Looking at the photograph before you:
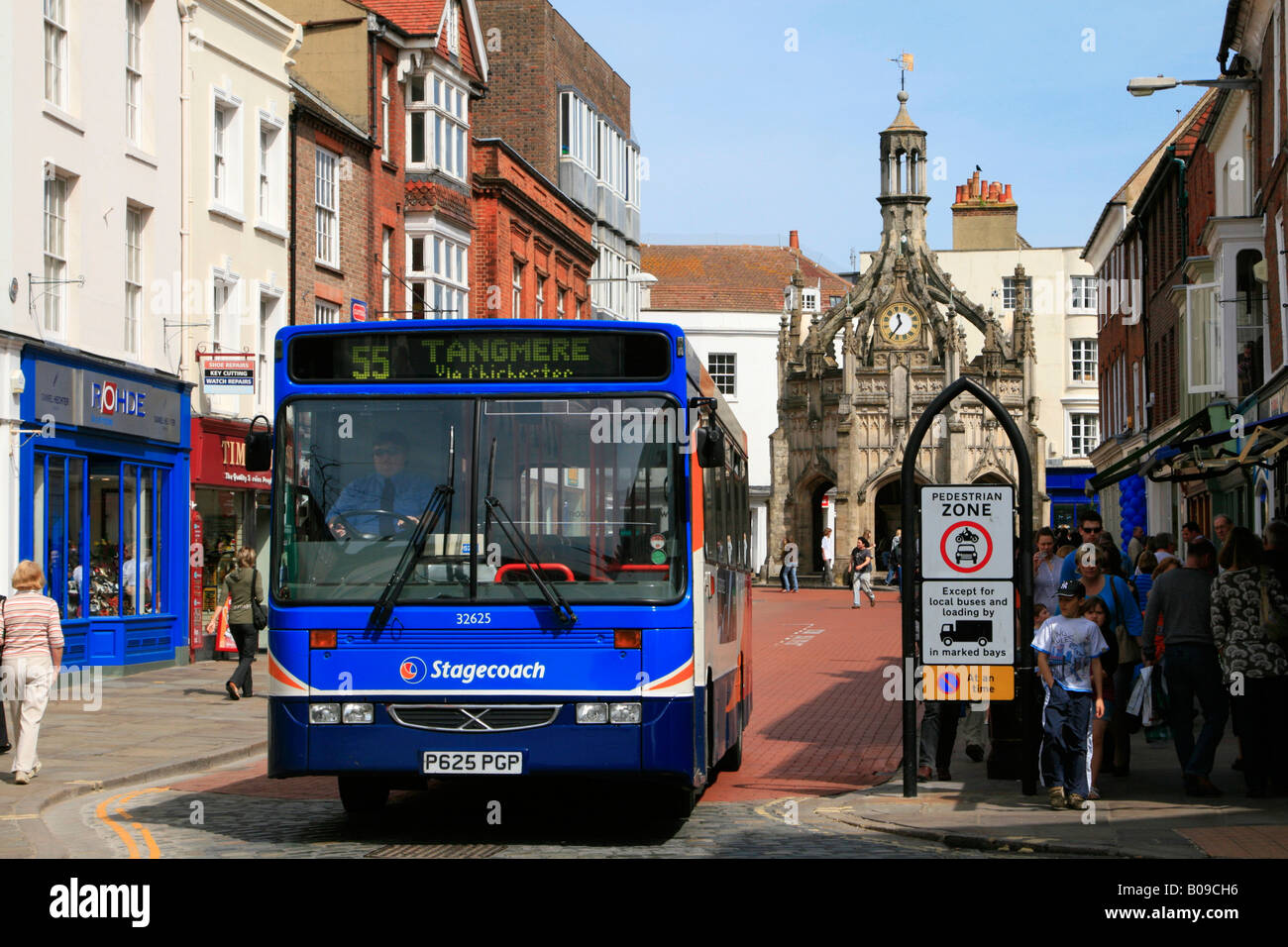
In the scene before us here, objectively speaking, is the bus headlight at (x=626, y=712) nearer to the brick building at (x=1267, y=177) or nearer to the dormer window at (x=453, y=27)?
the brick building at (x=1267, y=177)

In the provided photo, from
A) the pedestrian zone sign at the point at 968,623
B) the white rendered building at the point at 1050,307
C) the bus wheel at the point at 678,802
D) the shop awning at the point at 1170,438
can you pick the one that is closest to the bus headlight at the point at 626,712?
the bus wheel at the point at 678,802

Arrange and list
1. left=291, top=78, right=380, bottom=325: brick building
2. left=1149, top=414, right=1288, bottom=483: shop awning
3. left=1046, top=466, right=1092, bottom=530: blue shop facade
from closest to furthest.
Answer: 1. left=1149, top=414, right=1288, bottom=483: shop awning
2. left=291, top=78, right=380, bottom=325: brick building
3. left=1046, top=466, right=1092, bottom=530: blue shop facade

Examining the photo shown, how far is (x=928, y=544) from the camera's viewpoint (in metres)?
12.5

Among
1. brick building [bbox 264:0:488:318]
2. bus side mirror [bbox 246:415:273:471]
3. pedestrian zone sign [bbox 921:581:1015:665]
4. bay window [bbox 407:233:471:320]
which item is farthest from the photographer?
bay window [bbox 407:233:471:320]

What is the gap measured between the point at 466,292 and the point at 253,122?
1090 centimetres

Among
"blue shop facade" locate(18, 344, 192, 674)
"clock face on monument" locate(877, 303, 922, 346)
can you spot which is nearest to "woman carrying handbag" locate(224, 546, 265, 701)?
"blue shop facade" locate(18, 344, 192, 674)

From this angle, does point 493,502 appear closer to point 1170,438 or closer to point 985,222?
point 1170,438

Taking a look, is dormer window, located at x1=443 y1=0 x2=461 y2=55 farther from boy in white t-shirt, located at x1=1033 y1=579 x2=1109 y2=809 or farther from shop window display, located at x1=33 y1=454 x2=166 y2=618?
boy in white t-shirt, located at x1=1033 y1=579 x2=1109 y2=809

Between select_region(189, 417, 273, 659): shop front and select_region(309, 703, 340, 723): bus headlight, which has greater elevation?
select_region(189, 417, 273, 659): shop front

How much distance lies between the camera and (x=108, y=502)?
24.3m

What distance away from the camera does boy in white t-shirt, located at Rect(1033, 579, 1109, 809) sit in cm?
1147

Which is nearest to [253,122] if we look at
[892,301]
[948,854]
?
[948,854]

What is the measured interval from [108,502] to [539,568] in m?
15.9

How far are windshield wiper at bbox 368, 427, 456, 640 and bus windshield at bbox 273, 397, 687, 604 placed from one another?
29 mm
